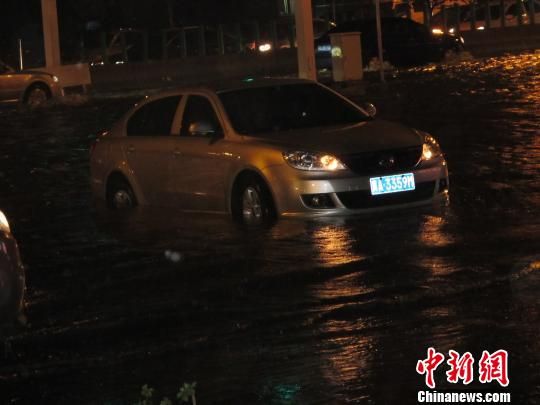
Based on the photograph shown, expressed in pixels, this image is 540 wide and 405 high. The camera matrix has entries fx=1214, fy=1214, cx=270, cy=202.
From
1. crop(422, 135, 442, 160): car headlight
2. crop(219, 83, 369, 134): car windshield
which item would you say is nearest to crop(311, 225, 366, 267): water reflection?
crop(422, 135, 442, 160): car headlight

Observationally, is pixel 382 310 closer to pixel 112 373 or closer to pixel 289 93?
pixel 112 373

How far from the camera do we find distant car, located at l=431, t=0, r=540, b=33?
5322cm

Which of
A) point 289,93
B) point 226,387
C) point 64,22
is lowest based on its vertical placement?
point 226,387

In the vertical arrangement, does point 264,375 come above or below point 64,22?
below

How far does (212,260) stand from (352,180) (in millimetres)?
1581

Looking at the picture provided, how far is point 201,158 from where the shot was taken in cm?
1156

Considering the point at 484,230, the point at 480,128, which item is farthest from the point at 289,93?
the point at 480,128

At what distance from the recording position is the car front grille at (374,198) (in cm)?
1063

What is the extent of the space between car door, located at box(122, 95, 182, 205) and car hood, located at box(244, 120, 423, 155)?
120cm

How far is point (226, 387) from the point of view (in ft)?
19.8

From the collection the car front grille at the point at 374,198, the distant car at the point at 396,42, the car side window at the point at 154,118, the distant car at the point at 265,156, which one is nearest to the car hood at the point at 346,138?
the distant car at the point at 265,156

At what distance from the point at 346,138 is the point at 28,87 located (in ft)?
70.1
